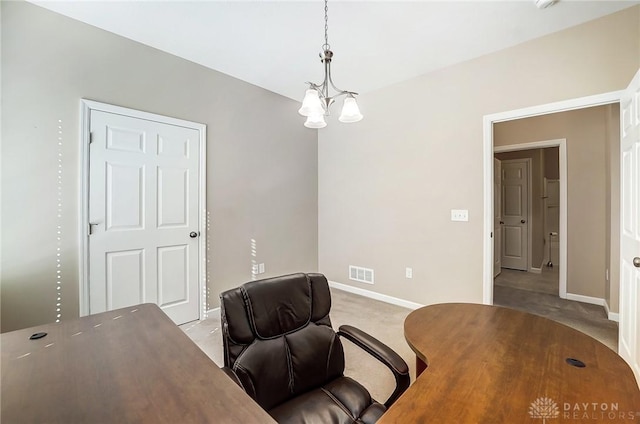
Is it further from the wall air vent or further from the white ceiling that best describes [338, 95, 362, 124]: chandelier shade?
the wall air vent

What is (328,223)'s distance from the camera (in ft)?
13.7

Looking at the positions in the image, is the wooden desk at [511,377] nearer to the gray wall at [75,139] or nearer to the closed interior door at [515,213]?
the gray wall at [75,139]

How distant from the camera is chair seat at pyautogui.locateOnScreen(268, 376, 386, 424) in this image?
3.51 ft

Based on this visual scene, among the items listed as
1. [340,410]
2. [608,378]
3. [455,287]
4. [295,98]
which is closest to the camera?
[608,378]

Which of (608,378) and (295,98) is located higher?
(295,98)

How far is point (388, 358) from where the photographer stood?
117 cm

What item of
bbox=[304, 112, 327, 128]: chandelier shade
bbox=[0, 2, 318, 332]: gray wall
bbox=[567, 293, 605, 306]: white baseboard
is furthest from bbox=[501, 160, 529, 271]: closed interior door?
bbox=[304, 112, 327, 128]: chandelier shade

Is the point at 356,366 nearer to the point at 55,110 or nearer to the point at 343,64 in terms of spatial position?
the point at 343,64

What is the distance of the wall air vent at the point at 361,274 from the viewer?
145 inches

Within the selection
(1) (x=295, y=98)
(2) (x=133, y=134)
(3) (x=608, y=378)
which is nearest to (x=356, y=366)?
(3) (x=608, y=378)

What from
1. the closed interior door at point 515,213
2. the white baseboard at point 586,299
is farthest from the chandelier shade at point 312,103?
the closed interior door at point 515,213

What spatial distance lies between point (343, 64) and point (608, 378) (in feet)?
9.88

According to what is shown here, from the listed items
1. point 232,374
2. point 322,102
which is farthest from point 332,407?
point 322,102

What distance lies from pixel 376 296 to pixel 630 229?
243 centimetres
